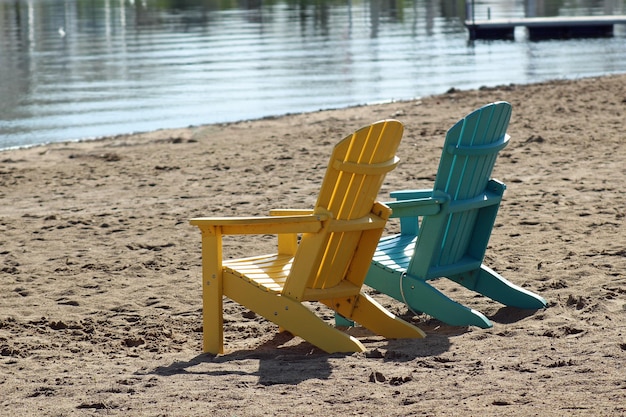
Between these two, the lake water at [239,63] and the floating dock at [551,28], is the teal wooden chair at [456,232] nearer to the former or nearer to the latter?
the lake water at [239,63]

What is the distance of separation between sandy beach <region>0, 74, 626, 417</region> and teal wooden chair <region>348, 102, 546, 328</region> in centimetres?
15

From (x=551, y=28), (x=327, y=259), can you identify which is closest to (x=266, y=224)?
(x=327, y=259)

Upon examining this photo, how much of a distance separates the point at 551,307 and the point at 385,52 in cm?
2030

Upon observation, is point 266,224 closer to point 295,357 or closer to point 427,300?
point 295,357

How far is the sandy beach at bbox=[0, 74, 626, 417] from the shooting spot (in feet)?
13.9

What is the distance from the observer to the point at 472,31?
28.7 meters

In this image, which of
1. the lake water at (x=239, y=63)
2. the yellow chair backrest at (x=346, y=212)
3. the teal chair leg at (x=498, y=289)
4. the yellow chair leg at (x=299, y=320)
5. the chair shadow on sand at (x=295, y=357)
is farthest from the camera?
the lake water at (x=239, y=63)

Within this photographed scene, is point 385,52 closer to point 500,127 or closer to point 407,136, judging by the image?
point 407,136

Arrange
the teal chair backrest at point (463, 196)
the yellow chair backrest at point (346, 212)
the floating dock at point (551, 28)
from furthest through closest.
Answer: the floating dock at point (551, 28) → the teal chair backrest at point (463, 196) → the yellow chair backrest at point (346, 212)

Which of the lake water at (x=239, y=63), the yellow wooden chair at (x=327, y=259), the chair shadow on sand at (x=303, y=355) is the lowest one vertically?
the chair shadow on sand at (x=303, y=355)

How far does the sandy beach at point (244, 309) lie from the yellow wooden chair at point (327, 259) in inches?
6.1

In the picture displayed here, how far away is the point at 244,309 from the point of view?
6.15m

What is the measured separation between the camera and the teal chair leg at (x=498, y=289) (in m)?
5.64

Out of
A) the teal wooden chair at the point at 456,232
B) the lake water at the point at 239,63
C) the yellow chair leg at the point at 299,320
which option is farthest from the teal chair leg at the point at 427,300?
the lake water at the point at 239,63
